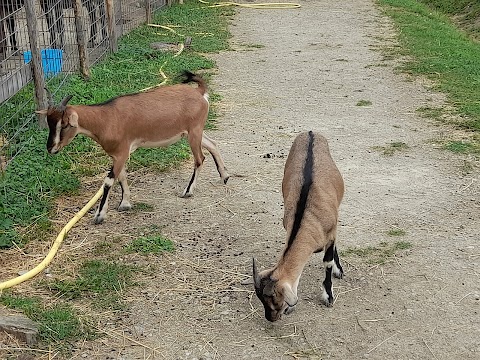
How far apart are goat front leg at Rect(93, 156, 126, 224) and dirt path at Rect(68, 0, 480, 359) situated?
9cm

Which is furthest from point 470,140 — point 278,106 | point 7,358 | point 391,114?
point 7,358

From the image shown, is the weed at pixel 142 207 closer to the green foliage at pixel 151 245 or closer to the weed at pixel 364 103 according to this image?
the green foliage at pixel 151 245

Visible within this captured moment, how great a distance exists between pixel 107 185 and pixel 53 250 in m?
0.81

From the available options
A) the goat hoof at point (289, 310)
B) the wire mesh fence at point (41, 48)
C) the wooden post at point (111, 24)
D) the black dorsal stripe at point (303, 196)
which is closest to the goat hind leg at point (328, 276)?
the goat hoof at point (289, 310)

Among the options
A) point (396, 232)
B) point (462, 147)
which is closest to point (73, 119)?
point (396, 232)

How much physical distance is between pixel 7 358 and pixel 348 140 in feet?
15.4

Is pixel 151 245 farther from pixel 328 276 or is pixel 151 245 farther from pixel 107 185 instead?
pixel 328 276

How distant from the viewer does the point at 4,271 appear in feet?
16.4

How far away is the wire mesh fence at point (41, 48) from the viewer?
7094 millimetres

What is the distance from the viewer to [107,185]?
19.0 feet

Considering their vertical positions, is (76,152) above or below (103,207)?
below

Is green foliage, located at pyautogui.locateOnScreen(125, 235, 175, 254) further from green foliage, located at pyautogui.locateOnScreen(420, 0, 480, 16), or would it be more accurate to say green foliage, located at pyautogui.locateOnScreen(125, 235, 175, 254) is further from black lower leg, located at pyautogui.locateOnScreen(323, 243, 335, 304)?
green foliage, located at pyautogui.locateOnScreen(420, 0, 480, 16)

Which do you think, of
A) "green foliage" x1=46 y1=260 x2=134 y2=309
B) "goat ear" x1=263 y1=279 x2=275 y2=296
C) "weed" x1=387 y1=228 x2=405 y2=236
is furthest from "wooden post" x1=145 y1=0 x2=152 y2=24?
"goat ear" x1=263 y1=279 x2=275 y2=296

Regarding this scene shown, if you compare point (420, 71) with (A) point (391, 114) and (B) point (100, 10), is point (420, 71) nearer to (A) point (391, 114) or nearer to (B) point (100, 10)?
(A) point (391, 114)
